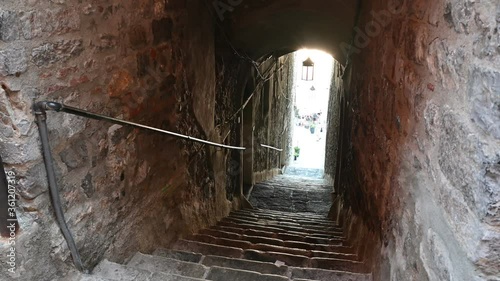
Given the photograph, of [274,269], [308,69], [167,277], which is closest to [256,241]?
[274,269]

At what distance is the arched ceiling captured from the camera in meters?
3.92

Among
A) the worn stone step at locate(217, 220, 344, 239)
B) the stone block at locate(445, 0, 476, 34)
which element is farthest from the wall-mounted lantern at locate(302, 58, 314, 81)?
the stone block at locate(445, 0, 476, 34)

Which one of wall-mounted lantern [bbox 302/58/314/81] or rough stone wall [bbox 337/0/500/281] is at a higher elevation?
wall-mounted lantern [bbox 302/58/314/81]

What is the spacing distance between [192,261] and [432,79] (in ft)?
5.84

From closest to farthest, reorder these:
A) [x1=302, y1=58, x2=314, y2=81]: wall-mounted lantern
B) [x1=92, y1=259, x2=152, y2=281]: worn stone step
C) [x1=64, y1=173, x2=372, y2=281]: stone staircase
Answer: [x1=92, y1=259, x2=152, y2=281]: worn stone step → [x1=64, y1=173, x2=372, y2=281]: stone staircase → [x1=302, y1=58, x2=314, y2=81]: wall-mounted lantern

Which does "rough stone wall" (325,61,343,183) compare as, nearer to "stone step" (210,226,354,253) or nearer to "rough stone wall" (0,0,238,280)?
"stone step" (210,226,354,253)

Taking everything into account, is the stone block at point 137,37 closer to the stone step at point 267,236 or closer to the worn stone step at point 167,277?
the worn stone step at point 167,277

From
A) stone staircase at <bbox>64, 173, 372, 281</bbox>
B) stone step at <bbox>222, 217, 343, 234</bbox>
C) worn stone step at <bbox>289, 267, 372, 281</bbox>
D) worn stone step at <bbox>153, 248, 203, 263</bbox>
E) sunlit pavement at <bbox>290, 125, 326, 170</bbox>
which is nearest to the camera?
stone staircase at <bbox>64, 173, 372, 281</bbox>

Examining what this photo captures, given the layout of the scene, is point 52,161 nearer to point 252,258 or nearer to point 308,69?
point 252,258

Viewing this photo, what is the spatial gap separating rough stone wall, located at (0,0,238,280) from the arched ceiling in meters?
0.80

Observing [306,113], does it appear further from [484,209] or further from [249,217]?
[484,209]

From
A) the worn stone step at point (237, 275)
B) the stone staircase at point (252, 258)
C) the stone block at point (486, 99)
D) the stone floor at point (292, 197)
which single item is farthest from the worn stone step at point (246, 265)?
the stone floor at point (292, 197)

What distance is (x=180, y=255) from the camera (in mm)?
2609

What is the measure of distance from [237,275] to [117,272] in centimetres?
65
